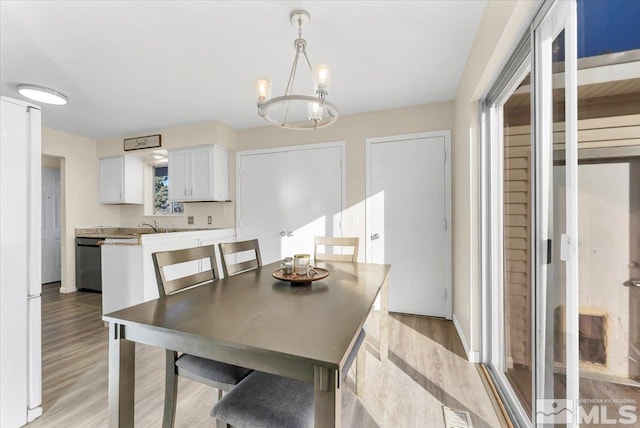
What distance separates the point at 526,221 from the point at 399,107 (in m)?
2.16

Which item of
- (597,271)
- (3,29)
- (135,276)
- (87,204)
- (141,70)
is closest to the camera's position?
(597,271)

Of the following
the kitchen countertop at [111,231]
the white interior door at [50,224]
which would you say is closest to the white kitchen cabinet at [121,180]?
the kitchen countertop at [111,231]

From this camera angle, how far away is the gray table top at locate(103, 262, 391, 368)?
2.68 feet

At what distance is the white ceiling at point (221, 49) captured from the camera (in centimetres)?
167

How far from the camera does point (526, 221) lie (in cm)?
144

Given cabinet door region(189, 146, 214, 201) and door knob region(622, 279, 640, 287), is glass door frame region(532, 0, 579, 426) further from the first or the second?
cabinet door region(189, 146, 214, 201)

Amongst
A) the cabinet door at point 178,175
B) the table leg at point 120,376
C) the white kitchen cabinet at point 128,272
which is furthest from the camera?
the cabinet door at point 178,175

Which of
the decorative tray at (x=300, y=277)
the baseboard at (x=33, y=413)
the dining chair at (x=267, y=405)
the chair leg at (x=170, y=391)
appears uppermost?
the decorative tray at (x=300, y=277)

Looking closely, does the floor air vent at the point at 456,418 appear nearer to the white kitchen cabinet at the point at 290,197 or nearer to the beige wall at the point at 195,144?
the white kitchen cabinet at the point at 290,197

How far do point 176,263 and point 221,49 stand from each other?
164 centimetres

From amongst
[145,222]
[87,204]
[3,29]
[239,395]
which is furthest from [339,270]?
[87,204]

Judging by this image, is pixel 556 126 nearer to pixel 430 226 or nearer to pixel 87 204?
pixel 430 226

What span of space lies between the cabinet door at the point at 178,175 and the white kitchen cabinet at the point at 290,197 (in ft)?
2.44

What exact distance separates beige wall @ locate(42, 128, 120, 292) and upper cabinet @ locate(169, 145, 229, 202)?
166 centimetres
